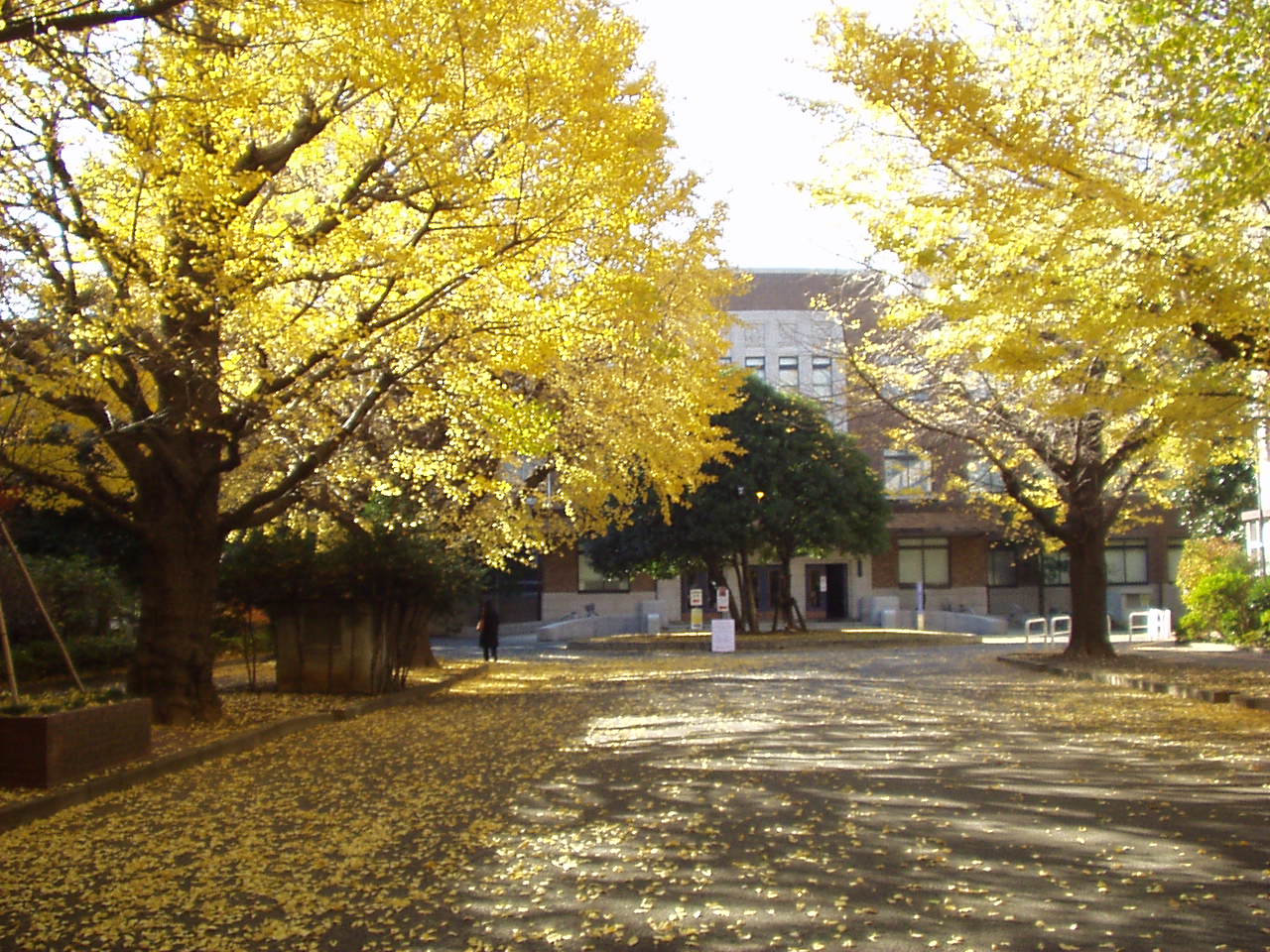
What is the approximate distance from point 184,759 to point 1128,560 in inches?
2012

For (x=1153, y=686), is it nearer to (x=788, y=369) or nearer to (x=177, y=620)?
(x=177, y=620)

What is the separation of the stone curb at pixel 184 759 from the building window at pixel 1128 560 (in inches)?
1699

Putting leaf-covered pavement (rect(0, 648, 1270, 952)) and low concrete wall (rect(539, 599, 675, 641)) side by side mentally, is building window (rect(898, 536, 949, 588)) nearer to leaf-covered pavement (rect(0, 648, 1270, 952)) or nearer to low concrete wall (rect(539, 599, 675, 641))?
low concrete wall (rect(539, 599, 675, 641))

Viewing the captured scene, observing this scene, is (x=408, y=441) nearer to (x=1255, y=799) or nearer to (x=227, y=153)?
(x=227, y=153)

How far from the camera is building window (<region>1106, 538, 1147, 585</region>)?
56031mm

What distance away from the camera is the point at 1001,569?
5694cm

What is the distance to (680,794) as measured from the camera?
968cm

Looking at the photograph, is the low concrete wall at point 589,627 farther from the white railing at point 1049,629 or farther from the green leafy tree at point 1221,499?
the green leafy tree at point 1221,499

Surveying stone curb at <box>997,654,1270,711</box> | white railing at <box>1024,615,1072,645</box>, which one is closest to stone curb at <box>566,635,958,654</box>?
white railing at <box>1024,615,1072,645</box>

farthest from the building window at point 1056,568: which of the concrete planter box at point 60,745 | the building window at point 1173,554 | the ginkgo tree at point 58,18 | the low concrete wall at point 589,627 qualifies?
the ginkgo tree at point 58,18

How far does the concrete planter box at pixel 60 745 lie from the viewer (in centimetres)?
977

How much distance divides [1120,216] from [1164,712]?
21.7ft

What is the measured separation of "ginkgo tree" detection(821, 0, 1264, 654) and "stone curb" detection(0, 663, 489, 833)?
863cm

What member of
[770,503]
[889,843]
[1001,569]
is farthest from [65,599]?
[1001,569]
